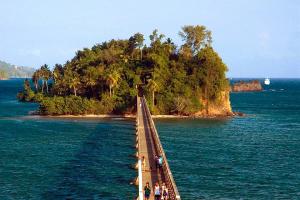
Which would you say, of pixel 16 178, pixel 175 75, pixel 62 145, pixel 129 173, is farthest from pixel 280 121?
pixel 16 178

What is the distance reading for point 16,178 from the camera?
42.4 m

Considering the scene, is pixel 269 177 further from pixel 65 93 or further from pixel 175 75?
pixel 65 93

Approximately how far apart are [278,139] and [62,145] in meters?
30.5

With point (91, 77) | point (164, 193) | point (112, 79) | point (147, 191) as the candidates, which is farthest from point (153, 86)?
point (164, 193)

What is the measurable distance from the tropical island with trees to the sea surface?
9073 millimetres

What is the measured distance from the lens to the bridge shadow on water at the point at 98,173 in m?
37.3

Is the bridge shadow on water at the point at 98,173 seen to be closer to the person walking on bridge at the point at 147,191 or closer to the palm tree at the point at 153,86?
the person walking on bridge at the point at 147,191

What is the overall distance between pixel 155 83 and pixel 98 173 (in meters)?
50.4

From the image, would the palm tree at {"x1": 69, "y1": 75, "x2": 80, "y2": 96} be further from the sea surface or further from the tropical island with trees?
the sea surface

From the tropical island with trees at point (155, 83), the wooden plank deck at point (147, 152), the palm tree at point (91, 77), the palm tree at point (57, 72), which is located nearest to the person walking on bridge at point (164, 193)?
the wooden plank deck at point (147, 152)

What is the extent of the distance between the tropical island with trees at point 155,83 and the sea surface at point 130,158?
9073mm

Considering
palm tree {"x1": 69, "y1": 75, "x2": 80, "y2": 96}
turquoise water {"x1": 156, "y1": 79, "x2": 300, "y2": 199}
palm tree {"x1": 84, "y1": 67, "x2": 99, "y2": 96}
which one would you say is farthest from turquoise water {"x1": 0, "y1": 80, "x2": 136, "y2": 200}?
palm tree {"x1": 69, "y1": 75, "x2": 80, "y2": 96}

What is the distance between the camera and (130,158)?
5072 cm

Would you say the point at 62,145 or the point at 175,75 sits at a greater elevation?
the point at 175,75
